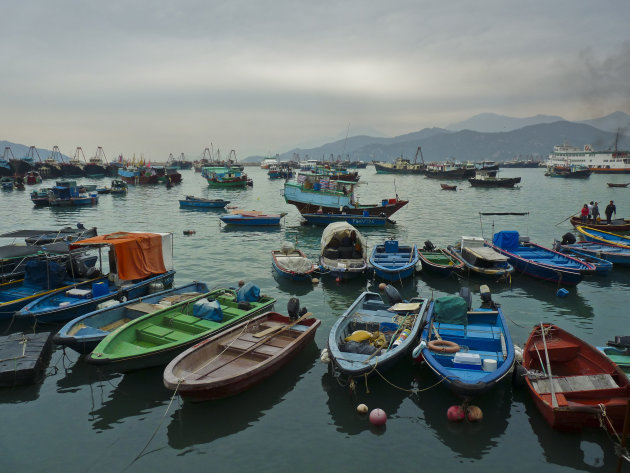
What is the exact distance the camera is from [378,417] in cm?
1048

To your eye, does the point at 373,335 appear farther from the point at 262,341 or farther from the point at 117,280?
the point at 117,280

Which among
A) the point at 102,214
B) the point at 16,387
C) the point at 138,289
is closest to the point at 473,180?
the point at 102,214

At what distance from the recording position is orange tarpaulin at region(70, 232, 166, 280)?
17703 mm

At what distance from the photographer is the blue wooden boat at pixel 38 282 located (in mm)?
17125

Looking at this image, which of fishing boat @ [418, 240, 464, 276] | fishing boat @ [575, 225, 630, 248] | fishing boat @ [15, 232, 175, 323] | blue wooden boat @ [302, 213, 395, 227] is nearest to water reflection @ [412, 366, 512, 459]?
fishing boat @ [418, 240, 464, 276]

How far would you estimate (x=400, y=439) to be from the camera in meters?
10.1

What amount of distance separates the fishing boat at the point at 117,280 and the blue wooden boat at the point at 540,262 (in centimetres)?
1873

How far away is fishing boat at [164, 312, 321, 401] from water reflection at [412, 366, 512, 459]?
408 centimetres

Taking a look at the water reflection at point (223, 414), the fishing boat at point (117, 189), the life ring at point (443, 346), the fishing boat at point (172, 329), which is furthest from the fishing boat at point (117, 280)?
the fishing boat at point (117, 189)

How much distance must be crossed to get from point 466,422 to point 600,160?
526ft

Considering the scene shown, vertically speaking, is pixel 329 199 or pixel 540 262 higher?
pixel 329 199

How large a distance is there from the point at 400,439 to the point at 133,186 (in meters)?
95.2

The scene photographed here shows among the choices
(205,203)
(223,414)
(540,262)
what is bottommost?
(223,414)

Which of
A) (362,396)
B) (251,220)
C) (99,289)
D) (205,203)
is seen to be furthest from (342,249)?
(205,203)
